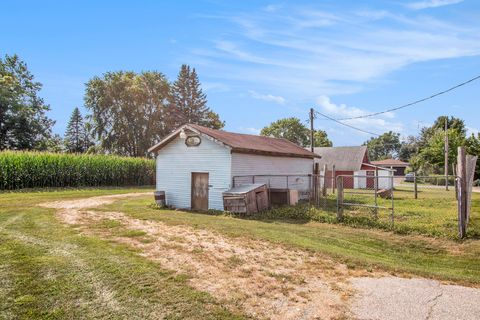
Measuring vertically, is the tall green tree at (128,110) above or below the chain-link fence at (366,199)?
above

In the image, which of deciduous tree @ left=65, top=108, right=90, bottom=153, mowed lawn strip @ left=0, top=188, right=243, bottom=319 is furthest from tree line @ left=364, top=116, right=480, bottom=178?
deciduous tree @ left=65, top=108, right=90, bottom=153

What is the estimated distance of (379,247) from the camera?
9656 mm

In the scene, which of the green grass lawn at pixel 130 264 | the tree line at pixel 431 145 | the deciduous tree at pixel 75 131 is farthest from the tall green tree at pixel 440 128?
the deciduous tree at pixel 75 131

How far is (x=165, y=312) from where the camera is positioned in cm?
471

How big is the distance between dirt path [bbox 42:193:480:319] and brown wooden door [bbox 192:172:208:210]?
714cm

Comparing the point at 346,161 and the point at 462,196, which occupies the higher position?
the point at 346,161

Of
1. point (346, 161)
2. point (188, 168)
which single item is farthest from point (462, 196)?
point (346, 161)

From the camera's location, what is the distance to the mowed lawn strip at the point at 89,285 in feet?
15.4

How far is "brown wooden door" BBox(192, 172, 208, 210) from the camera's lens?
16.8 m

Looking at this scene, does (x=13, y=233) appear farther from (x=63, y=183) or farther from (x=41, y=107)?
(x=41, y=107)

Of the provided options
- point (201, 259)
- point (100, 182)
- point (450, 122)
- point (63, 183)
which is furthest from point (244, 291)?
point (450, 122)

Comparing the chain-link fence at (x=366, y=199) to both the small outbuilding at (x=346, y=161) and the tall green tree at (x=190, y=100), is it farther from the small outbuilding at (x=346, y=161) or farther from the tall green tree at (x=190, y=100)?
the tall green tree at (x=190, y=100)

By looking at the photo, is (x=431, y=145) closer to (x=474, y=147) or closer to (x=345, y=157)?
(x=474, y=147)

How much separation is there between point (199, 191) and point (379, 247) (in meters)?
9.43
